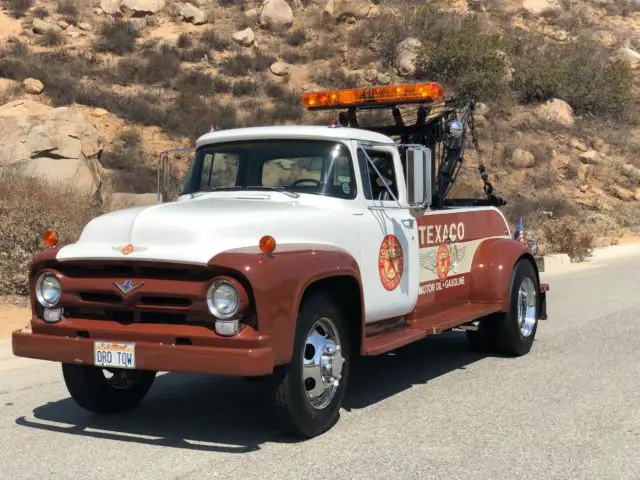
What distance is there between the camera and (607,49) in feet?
149

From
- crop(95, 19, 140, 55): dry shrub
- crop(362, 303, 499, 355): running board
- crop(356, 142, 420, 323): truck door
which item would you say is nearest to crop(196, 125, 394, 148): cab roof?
crop(356, 142, 420, 323): truck door

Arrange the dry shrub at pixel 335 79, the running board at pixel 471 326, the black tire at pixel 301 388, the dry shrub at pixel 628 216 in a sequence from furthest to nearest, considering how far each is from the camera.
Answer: the dry shrub at pixel 335 79, the dry shrub at pixel 628 216, the running board at pixel 471 326, the black tire at pixel 301 388

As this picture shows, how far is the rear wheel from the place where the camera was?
8.66m

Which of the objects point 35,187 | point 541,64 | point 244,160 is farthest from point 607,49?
point 244,160

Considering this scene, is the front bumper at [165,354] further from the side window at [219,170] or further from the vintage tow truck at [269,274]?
the side window at [219,170]

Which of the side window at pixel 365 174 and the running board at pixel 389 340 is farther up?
the side window at pixel 365 174

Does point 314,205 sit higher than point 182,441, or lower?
higher

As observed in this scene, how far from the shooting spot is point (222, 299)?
5184 millimetres

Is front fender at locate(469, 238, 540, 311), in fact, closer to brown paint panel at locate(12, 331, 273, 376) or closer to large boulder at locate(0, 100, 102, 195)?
brown paint panel at locate(12, 331, 273, 376)

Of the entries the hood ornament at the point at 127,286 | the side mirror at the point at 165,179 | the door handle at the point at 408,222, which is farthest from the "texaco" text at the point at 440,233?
the hood ornament at the point at 127,286

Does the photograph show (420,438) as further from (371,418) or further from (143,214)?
(143,214)

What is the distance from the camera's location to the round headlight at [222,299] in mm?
5148

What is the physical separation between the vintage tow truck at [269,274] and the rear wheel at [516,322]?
637 millimetres

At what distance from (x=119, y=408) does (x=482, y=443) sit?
275 centimetres
